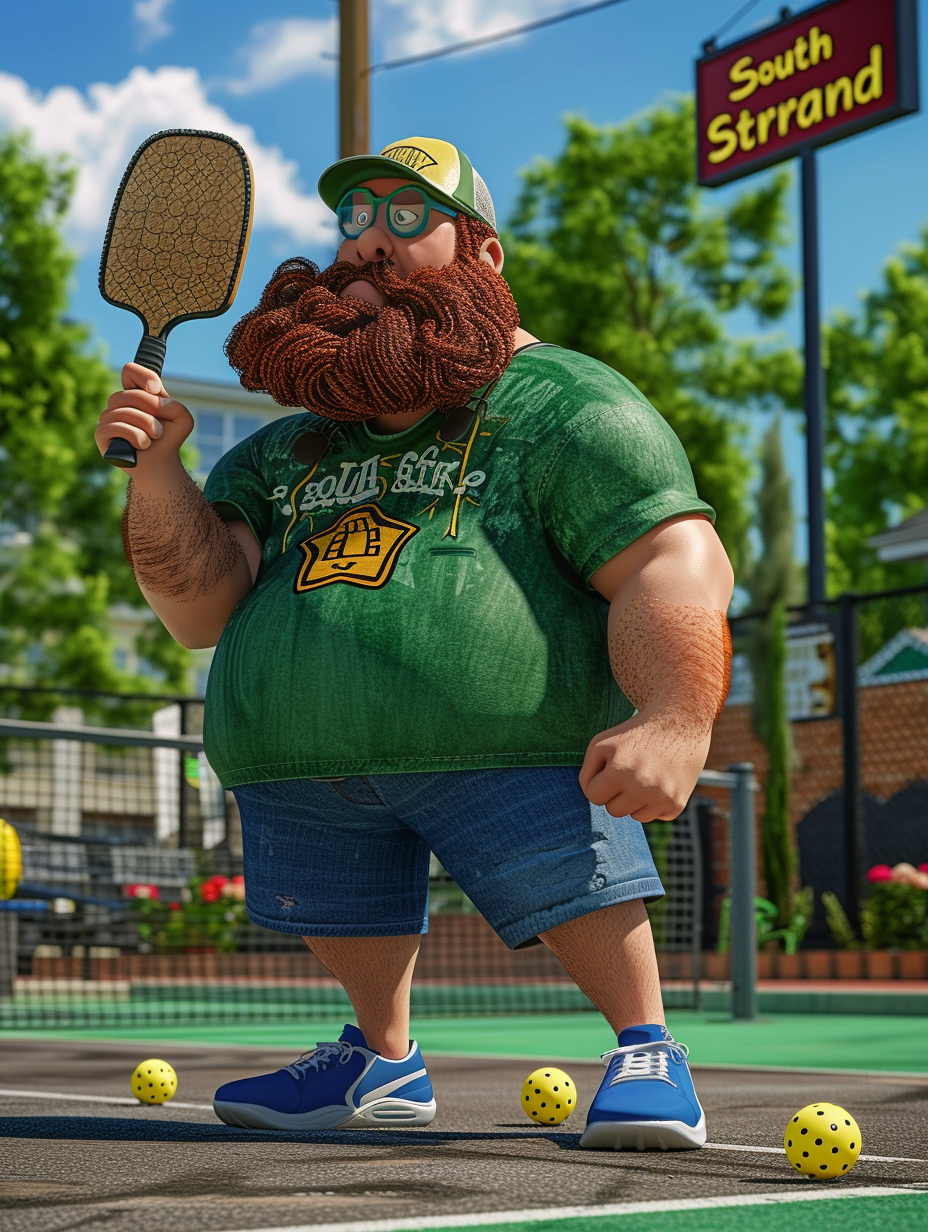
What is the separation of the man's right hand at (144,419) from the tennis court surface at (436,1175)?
119 centimetres

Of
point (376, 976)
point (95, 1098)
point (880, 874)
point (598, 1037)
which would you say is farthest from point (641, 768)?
point (880, 874)

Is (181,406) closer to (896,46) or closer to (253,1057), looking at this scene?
(253,1057)

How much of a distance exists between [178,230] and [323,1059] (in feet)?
5.27

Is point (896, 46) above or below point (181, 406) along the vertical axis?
above

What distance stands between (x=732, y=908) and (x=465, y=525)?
5.57m

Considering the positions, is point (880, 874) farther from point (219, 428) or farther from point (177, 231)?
point (219, 428)

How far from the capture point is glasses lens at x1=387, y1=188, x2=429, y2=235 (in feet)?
10.5

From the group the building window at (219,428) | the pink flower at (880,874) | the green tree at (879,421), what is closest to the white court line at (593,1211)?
the pink flower at (880,874)

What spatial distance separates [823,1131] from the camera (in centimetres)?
239

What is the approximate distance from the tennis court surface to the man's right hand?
3.92ft

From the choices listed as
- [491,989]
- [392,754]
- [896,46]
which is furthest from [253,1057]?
[896,46]

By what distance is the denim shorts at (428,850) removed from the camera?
2.74 meters

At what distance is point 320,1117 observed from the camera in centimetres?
304

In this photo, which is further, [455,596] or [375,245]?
[375,245]
